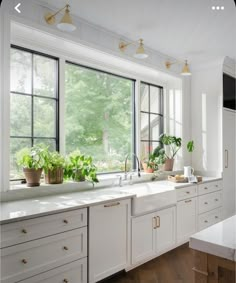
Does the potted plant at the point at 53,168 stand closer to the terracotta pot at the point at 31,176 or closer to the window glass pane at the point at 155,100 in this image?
the terracotta pot at the point at 31,176

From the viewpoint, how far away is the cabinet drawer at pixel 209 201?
3688 millimetres

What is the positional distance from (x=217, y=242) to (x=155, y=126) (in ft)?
11.1

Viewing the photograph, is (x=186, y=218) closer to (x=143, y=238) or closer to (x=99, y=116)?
(x=143, y=238)

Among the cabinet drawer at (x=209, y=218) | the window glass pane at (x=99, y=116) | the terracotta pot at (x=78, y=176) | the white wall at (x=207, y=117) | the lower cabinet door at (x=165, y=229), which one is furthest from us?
the white wall at (x=207, y=117)

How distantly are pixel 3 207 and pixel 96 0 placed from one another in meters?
2.03

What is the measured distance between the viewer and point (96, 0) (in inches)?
95.1

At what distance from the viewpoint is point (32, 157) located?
2490mm

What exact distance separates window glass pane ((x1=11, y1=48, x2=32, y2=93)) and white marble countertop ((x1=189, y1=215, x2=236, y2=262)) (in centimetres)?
229

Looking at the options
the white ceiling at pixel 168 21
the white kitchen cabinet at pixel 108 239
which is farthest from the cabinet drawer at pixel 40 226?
the white ceiling at pixel 168 21

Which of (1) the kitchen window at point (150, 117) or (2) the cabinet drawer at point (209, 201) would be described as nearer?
(2) the cabinet drawer at point (209, 201)

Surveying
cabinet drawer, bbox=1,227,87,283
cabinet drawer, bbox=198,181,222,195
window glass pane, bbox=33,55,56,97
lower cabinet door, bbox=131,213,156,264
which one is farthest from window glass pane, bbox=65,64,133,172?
cabinet drawer, bbox=1,227,87,283

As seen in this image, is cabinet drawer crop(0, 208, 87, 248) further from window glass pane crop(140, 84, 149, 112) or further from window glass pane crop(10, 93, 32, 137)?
window glass pane crop(140, 84, 149, 112)

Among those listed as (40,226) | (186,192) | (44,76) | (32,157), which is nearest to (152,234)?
(186,192)

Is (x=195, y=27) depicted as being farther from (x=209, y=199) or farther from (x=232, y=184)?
(x=232, y=184)
